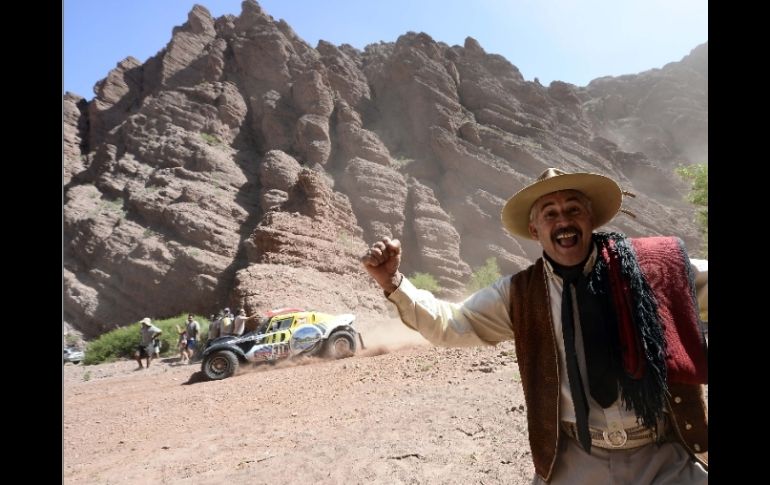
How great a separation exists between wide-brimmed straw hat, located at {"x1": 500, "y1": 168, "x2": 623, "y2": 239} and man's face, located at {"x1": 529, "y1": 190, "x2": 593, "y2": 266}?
51mm

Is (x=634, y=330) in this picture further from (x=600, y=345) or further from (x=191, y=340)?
(x=191, y=340)

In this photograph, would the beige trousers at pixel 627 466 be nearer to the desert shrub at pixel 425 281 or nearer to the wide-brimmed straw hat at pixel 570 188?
the wide-brimmed straw hat at pixel 570 188

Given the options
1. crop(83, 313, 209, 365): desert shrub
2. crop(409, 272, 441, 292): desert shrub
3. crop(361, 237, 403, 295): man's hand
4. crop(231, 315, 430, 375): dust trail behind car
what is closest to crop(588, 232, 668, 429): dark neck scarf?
crop(361, 237, 403, 295): man's hand

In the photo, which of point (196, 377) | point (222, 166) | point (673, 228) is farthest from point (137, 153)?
point (673, 228)

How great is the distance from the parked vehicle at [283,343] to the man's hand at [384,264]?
1108cm

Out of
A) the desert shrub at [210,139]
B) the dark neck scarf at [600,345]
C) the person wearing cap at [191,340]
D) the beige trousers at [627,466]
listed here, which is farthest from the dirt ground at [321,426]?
the desert shrub at [210,139]

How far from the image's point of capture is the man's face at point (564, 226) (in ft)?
7.35

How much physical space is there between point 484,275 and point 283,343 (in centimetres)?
2561

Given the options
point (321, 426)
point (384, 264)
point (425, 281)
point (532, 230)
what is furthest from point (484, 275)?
point (384, 264)

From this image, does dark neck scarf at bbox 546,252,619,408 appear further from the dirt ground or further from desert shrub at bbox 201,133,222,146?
desert shrub at bbox 201,133,222,146

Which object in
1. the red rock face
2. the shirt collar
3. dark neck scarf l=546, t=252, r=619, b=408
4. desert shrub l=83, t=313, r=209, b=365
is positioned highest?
the red rock face

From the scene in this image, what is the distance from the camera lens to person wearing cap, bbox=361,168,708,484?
1901 mm
